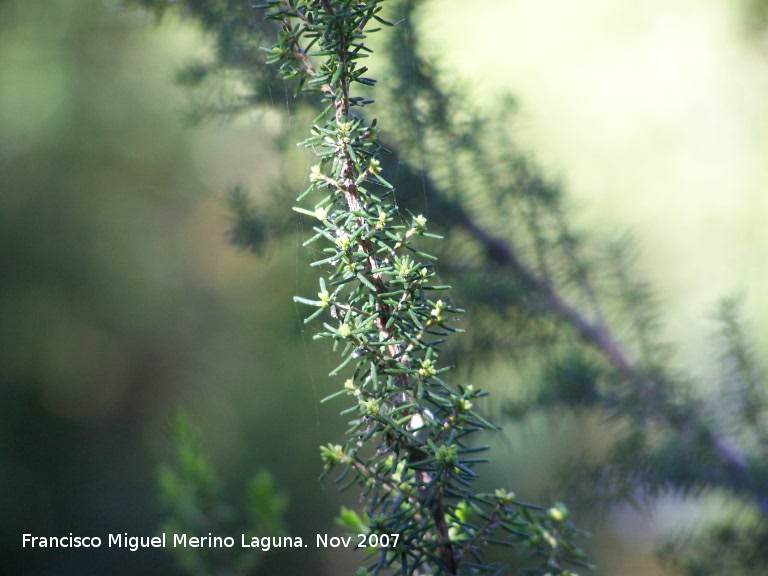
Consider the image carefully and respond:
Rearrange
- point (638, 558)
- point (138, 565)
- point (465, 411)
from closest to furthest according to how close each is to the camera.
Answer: point (465, 411), point (638, 558), point (138, 565)

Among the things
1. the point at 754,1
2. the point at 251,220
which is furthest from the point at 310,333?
the point at 754,1

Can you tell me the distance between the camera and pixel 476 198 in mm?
697

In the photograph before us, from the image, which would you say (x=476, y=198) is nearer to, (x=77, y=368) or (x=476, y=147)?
(x=476, y=147)

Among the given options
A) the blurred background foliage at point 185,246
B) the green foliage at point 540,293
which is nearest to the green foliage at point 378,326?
the green foliage at point 540,293

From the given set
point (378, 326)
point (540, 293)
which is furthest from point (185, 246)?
point (378, 326)

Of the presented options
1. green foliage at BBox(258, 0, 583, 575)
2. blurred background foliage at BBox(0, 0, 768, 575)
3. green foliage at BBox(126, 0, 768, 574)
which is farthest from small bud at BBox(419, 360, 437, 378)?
blurred background foliage at BBox(0, 0, 768, 575)

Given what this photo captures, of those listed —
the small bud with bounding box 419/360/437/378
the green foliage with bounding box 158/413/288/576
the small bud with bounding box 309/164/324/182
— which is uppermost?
the small bud with bounding box 309/164/324/182

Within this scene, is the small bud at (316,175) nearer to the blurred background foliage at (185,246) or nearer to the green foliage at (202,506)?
the green foliage at (202,506)

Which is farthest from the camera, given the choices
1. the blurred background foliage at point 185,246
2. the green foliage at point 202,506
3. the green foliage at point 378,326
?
the blurred background foliage at point 185,246

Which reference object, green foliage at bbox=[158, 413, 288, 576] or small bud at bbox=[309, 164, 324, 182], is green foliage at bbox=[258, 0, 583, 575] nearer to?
small bud at bbox=[309, 164, 324, 182]

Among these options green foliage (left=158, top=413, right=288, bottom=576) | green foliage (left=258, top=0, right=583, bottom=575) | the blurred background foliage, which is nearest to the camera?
green foliage (left=258, top=0, right=583, bottom=575)

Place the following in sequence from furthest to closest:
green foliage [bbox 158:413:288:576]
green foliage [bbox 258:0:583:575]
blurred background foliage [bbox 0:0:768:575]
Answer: blurred background foliage [bbox 0:0:768:575]
green foliage [bbox 158:413:288:576]
green foliage [bbox 258:0:583:575]

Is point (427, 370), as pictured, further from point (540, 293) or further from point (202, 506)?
point (540, 293)

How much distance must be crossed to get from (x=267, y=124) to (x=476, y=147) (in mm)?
215
